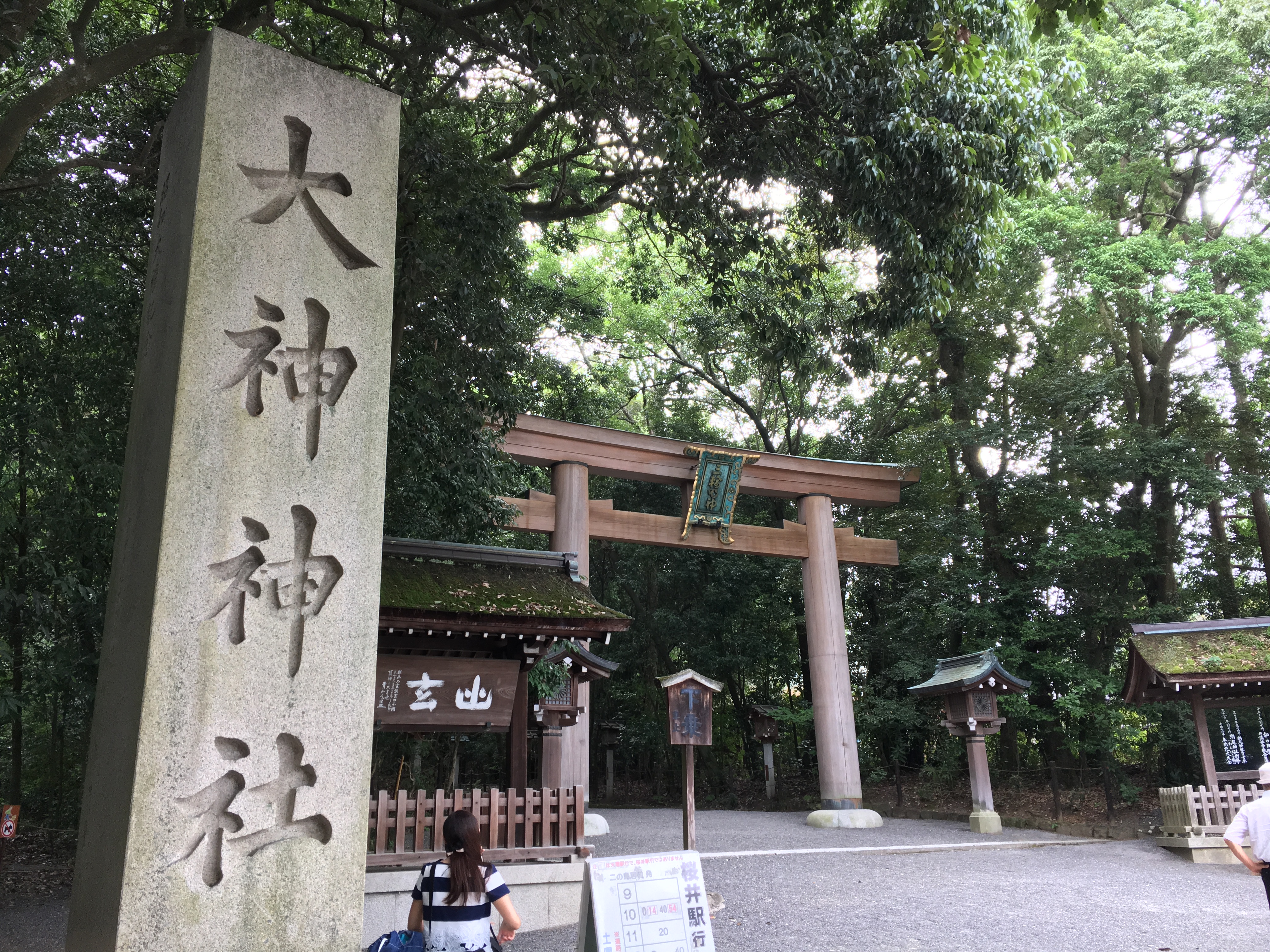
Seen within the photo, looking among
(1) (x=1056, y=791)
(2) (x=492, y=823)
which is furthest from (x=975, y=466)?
(2) (x=492, y=823)

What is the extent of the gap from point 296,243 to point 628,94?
337 centimetres

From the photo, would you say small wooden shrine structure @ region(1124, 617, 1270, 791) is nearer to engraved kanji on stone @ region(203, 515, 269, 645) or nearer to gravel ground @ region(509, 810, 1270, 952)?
gravel ground @ region(509, 810, 1270, 952)

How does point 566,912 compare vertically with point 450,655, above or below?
below

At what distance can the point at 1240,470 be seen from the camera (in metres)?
13.4

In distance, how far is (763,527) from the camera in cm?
1344

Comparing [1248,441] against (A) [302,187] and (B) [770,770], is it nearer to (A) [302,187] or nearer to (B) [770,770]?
(B) [770,770]

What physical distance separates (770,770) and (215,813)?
16179 mm

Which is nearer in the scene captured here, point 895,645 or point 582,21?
point 582,21

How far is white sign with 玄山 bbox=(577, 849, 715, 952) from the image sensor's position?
360 centimetres

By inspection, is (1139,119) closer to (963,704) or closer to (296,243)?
(963,704)

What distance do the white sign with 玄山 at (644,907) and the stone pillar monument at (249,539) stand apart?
1163mm

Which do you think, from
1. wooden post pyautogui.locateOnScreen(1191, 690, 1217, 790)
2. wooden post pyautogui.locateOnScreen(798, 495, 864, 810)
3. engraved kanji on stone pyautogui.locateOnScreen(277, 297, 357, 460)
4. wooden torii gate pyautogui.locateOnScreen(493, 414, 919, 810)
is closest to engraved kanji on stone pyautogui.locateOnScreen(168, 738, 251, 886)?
engraved kanji on stone pyautogui.locateOnScreen(277, 297, 357, 460)

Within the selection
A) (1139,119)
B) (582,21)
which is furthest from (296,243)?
(1139,119)

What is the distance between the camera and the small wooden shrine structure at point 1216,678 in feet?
31.7
